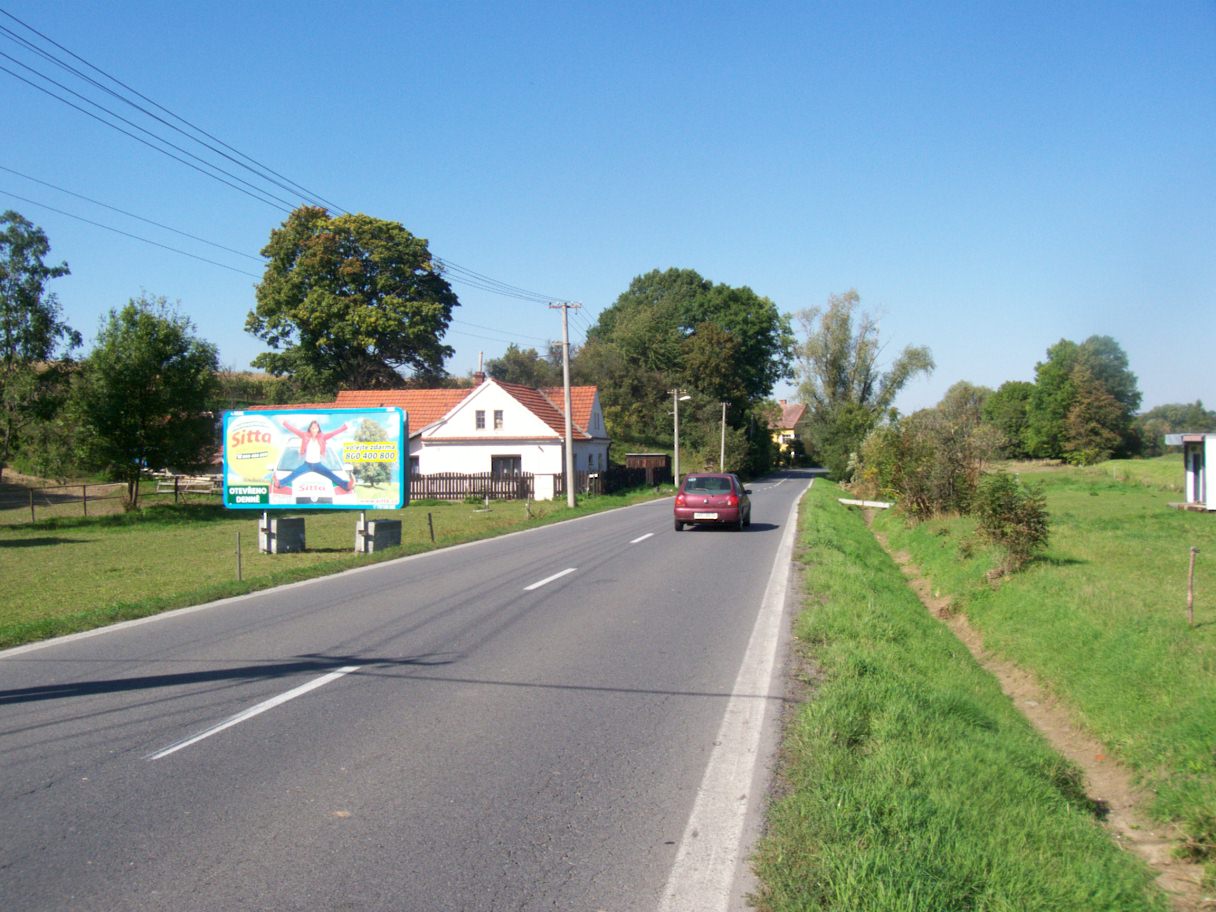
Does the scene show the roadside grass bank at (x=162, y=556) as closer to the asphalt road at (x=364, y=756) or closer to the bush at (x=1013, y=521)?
the asphalt road at (x=364, y=756)

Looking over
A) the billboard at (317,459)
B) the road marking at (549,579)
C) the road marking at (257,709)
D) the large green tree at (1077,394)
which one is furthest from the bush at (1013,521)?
the large green tree at (1077,394)

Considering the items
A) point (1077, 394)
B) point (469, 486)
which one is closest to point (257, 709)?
point (469, 486)

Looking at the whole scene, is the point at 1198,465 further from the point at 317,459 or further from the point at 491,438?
the point at 491,438

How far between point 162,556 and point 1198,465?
32.9m

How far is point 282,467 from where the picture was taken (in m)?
21.8

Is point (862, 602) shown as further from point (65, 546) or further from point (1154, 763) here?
point (65, 546)

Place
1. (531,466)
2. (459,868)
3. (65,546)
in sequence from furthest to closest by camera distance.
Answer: (531,466) < (65,546) < (459,868)

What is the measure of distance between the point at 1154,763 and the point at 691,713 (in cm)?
346

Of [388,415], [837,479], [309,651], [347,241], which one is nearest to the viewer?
[309,651]

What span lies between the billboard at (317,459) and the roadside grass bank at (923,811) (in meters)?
14.2

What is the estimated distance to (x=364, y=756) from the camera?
19.5 ft

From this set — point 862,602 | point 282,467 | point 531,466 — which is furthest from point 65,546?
point 531,466

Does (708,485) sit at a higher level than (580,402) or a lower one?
A: lower

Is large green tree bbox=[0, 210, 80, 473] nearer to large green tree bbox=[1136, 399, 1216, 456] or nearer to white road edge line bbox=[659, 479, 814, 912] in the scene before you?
white road edge line bbox=[659, 479, 814, 912]
